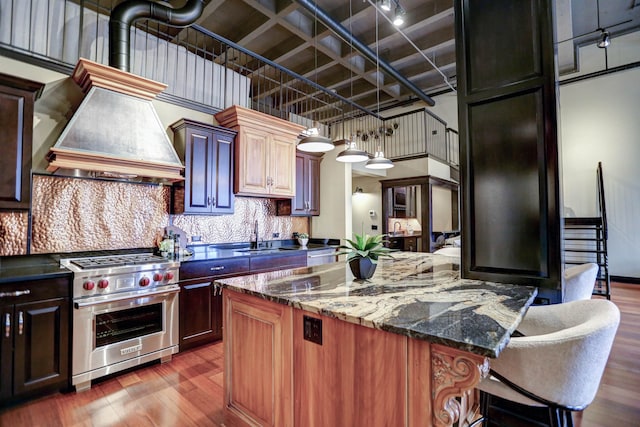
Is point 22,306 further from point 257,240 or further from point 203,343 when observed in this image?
point 257,240

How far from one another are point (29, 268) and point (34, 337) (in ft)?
1.96

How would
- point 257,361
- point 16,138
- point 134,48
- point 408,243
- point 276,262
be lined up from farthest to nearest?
point 408,243 < point 276,262 < point 134,48 < point 16,138 < point 257,361

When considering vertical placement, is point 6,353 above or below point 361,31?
below

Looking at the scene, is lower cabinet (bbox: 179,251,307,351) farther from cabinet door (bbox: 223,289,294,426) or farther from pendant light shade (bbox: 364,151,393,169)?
pendant light shade (bbox: 364,151,393,169)

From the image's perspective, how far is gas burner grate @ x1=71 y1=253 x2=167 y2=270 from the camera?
2587 mm

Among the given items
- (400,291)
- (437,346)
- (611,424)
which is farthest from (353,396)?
(611,424)

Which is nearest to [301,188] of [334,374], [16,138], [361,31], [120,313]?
[361,31]

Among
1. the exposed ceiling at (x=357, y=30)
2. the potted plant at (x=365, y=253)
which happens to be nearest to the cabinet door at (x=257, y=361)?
the potted plant at (x=365, y=253)

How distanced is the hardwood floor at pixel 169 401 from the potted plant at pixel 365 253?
140 cm

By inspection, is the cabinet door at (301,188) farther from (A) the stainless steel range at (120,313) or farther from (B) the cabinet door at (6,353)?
(B) the cabinet door at (6,353)

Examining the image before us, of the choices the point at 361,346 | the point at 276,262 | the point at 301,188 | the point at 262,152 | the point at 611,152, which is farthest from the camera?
the point at 611,152

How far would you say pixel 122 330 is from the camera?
265cm

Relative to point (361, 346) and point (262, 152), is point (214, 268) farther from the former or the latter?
point (361, 346)

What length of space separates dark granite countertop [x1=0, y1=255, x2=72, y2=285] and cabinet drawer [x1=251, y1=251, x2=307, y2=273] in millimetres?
1797
